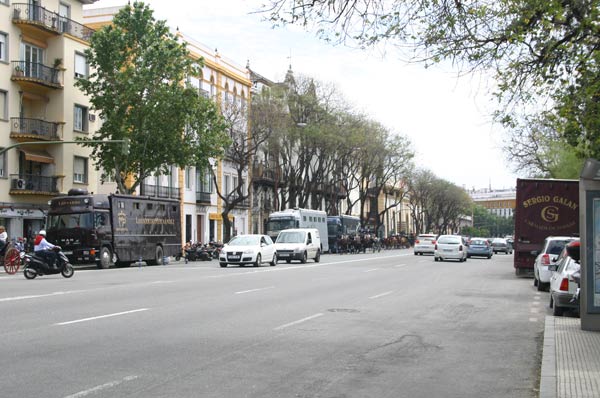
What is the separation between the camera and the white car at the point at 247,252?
3291 cm

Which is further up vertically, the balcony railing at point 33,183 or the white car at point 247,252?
the balcony railing at point 33,183

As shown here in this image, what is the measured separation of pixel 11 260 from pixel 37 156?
15.9 metres

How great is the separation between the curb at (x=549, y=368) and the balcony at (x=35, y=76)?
1393 inches

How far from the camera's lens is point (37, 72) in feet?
138

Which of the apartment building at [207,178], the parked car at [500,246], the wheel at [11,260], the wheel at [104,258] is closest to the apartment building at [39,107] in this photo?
the apartment building at [207,178]

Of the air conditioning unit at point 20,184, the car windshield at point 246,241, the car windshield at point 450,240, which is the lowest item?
the car windshield at point 450,240

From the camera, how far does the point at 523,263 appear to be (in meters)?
27.7

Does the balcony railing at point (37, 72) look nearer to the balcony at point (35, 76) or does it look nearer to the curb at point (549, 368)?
the balcony at point (35, 76)

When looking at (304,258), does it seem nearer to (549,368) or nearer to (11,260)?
(11,260)

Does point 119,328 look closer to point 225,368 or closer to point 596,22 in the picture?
point 225,368

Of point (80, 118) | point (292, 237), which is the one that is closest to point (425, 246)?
point (292, 237)

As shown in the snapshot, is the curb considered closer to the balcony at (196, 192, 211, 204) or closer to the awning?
the awning

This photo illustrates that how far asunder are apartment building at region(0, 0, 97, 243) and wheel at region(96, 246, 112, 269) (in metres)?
8.06

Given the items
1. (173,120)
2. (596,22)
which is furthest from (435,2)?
(173,120)
